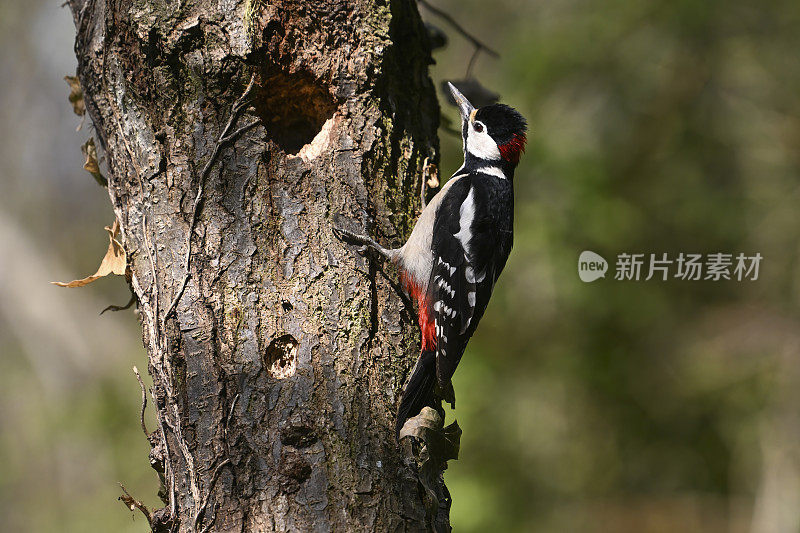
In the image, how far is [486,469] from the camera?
4918 millimetres

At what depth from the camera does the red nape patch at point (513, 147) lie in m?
2.86

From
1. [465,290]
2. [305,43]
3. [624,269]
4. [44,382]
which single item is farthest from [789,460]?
[44,382]

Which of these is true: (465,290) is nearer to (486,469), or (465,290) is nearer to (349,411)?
(349,411)

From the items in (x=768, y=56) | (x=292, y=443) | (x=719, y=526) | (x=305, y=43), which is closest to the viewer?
(x=292, y=443)

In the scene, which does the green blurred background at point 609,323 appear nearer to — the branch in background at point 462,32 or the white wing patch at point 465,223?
the branch in background at point 462,32

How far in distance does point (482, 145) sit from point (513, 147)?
0.15 m

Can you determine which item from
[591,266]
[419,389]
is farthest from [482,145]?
[591,266]

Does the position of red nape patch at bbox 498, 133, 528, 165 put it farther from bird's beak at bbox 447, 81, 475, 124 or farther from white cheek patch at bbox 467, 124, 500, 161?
bird's beak at bbox 447, 81, 475, 124

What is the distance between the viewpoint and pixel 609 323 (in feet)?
18.9

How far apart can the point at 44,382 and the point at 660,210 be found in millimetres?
7318

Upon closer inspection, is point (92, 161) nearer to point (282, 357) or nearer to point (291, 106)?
point (291, 106)

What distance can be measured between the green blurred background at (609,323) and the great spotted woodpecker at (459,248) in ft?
6.74

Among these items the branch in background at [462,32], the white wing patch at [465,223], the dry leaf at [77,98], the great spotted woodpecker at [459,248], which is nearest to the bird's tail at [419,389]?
the great spotted woodpecker at [459,248]

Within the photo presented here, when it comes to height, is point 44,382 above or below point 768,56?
below
